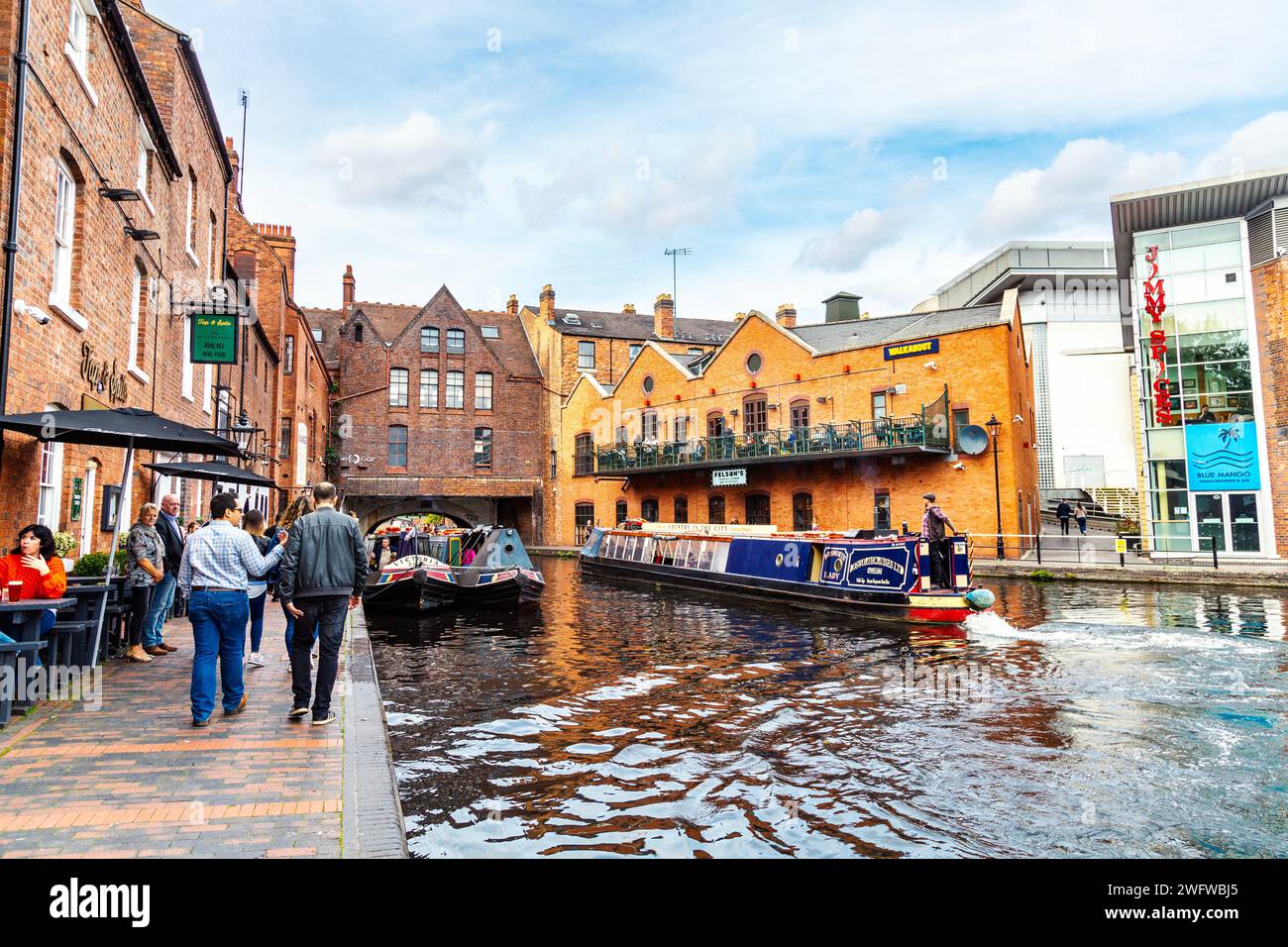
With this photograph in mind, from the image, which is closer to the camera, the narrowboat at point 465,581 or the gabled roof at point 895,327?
the narrowboat at point 465,581

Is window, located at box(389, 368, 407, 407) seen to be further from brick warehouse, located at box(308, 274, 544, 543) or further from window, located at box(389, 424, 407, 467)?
window, located at box(389, 424, 407, 467)

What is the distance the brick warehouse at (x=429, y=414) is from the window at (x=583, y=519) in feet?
9.51

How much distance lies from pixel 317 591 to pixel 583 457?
111 ft

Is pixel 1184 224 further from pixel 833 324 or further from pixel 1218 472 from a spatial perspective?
pixel 833 324

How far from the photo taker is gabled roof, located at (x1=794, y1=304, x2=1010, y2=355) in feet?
85.0

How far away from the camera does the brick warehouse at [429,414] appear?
1550 inches

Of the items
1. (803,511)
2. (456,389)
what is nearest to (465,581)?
(803,511)

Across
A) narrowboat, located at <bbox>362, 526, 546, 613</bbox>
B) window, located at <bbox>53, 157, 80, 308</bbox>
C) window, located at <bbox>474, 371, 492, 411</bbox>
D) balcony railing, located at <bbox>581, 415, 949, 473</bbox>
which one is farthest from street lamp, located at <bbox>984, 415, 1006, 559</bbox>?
window, located at <bbox>474, 371, 492, 411</bbox>

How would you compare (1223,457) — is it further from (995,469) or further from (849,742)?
(849,742)

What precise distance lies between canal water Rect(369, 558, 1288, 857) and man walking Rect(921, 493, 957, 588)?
1.19m

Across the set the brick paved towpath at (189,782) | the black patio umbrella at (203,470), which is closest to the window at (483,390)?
the black patio umbrella at (203,470)

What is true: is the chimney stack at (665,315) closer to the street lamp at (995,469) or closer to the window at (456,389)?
the window at (456,389)

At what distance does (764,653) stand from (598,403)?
28656mm
